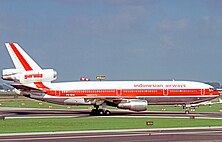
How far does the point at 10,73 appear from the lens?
55.1m

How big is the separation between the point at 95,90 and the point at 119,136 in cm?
2524

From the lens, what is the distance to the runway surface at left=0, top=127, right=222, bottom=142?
30.2 metres

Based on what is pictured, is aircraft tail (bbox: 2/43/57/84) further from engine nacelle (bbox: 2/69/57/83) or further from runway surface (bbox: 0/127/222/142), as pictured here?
runway surface (bbox: 0/127/222/142)

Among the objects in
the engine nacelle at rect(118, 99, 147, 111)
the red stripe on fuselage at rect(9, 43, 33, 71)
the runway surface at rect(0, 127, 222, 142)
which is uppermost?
the red stripe on fuselage at rect(9, 43, 33, 71)

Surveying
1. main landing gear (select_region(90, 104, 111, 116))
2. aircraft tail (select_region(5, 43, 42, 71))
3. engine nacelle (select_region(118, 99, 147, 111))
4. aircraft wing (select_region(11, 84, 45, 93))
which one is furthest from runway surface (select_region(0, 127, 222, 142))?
aircraft tail (select_region(5, 43, 42, 71))

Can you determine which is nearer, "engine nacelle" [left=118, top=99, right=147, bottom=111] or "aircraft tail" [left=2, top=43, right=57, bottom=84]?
"engine nacelle" [left=118, top=99, right=147, bottom=111]

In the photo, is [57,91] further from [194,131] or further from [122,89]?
[194,131]

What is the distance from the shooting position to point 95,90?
5784cm

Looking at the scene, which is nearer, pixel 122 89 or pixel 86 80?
Result: pixel 122 89

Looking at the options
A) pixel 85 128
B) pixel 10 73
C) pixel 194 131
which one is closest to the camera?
pixel 194 131

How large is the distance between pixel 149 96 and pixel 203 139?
90.8 ft

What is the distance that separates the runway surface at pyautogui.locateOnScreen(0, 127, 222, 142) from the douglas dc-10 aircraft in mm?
20143

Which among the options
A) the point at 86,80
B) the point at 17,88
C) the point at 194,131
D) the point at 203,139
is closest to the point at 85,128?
the point at 194,131

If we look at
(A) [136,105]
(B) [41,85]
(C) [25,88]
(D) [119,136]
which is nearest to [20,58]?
(C) [25,88]
